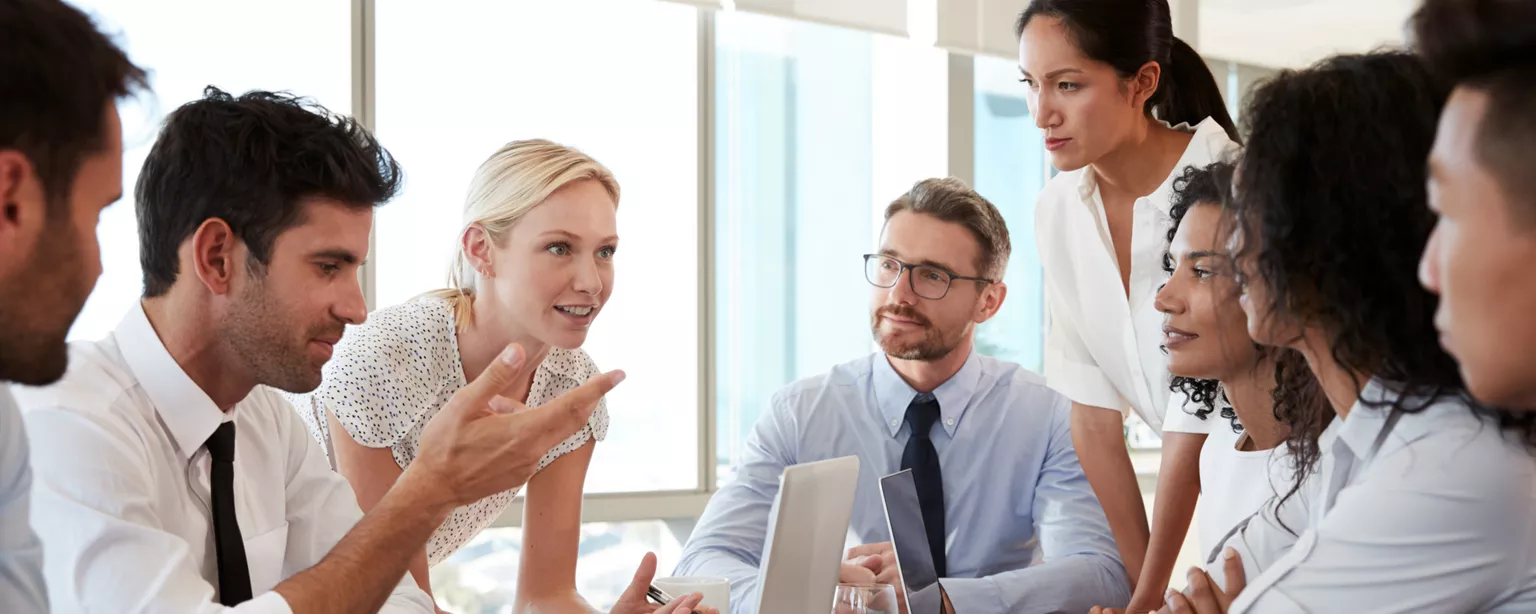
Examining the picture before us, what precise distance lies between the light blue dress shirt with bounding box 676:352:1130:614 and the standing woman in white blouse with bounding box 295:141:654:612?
1.14ft

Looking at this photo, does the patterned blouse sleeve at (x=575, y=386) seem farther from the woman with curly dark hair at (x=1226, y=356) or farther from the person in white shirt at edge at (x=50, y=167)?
the person in white shirt at edge at (x=50, y=167)

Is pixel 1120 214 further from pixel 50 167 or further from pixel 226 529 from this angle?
pixel 50 167

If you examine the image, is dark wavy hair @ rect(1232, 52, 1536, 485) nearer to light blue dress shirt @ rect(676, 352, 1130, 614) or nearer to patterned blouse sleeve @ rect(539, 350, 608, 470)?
light blue dress shirt @ rect(676, 352, 1130, 614)

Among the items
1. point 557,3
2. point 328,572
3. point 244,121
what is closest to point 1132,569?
point 328,572

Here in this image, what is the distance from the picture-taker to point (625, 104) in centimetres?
431

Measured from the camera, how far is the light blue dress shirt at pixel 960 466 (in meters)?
2.22

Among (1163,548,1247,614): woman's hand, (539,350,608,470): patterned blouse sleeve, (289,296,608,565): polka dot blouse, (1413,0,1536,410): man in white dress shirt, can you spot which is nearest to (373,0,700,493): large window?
(539,350,608,470): patterned blouse sleeve

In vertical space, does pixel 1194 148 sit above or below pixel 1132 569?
above

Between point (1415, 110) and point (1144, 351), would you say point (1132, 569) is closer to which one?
point (1144, 351)

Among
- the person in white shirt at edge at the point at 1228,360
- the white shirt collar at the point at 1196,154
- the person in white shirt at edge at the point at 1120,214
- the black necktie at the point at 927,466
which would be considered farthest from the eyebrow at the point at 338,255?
the white shirt collar at the point at 1196,154

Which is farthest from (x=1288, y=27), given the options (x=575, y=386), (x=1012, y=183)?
(x=575, y=386)

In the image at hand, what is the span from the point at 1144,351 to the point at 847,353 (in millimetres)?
2555

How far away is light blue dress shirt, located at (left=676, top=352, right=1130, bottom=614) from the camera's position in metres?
2.22

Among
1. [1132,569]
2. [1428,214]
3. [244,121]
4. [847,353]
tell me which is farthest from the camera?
[847,353]
